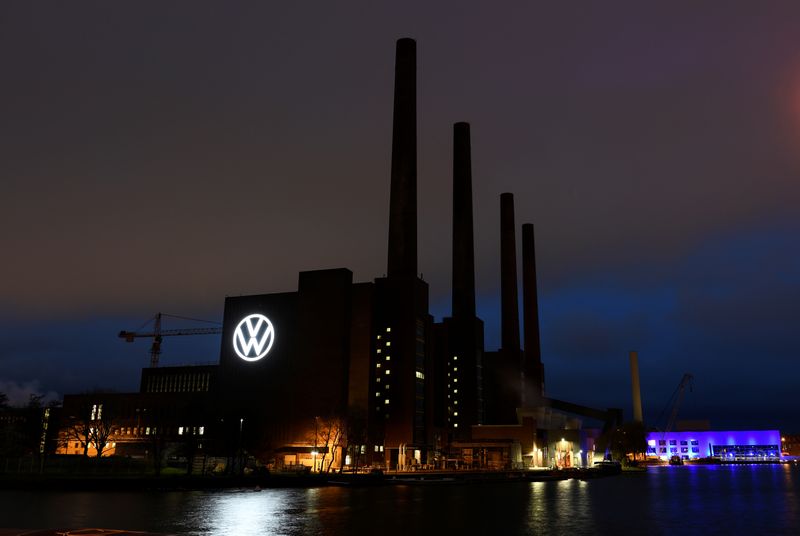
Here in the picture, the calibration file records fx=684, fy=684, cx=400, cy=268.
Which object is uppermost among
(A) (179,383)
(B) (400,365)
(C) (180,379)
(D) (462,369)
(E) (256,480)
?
(C) (180,379)

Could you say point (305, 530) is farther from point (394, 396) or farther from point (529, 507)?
point (394, 396)

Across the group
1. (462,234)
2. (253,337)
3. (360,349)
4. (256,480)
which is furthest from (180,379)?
(256,480)

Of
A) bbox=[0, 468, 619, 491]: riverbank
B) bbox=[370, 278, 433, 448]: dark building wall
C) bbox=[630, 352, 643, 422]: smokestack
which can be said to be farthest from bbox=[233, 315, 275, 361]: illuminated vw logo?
bbox=[630, 352, 643, 422]: smokestack

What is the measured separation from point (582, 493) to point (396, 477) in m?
25.6

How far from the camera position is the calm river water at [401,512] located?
4403 centimetres

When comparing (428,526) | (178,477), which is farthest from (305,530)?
(178,477)

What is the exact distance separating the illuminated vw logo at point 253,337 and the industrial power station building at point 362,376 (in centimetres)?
20

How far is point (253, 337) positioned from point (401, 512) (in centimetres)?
8600

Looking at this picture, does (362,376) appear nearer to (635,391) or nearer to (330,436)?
(330,436)

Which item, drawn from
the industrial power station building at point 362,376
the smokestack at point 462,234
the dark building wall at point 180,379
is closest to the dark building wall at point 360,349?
the industrial power station building at point 362,376

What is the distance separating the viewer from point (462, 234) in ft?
443

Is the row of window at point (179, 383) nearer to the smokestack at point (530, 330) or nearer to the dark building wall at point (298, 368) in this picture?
the dark building wall at point (298, 368)

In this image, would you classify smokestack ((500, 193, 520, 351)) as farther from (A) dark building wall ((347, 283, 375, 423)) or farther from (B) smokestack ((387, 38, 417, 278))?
(A) dark building wall ((347, 283, 375, 423))

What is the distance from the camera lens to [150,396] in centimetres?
15038
